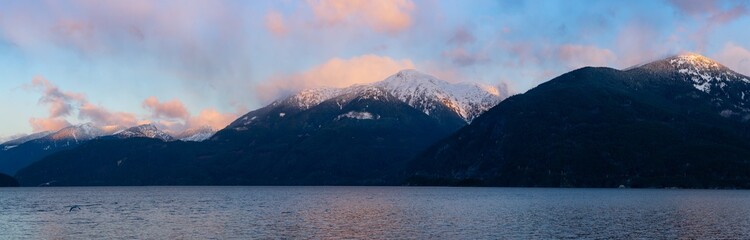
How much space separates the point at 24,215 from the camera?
16388 centimetres

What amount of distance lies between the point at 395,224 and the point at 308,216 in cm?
2999

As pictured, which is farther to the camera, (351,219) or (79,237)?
(351,219)

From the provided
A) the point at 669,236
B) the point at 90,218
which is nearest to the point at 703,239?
the point at 669,236

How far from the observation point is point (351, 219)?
14712 cm

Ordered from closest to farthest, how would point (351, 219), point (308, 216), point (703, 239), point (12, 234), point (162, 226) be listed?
1. point (703, 239)
2. point (12, 234)
3. point (162, 226)
4. point (351, 219)
5. point (308, 216)

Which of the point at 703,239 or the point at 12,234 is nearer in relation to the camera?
the point at 703,239

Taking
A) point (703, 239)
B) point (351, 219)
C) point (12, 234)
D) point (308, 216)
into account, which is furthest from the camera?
point (308, 216)

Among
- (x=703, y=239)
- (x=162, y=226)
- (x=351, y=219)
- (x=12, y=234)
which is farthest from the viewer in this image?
(x=351, y=219)

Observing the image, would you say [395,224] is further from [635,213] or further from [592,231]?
[635,213]

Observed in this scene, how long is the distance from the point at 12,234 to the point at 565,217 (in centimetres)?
10996

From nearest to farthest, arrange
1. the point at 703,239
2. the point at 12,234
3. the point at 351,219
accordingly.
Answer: the point at 703,239
the point at 12,234
the point at 351,219

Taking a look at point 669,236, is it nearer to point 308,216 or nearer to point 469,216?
point 469,216

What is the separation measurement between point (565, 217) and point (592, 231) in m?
33.2

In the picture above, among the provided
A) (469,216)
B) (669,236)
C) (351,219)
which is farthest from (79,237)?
(669,236)
